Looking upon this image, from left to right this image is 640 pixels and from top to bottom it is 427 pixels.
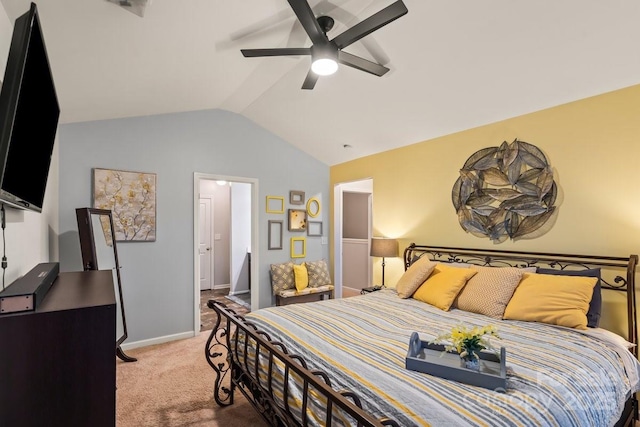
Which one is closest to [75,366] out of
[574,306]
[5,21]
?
[5,21]

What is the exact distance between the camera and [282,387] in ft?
5.61

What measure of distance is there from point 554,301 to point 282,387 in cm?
193

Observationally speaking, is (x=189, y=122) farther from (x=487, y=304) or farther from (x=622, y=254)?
(x=622, y=254)

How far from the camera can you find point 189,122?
406 centimetres

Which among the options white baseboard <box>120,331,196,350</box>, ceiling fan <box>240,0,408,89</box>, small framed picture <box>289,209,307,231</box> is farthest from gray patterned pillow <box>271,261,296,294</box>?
ceiling fan <box>240,0,408,89</box>

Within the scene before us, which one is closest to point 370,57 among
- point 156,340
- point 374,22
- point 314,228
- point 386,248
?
point 374,22

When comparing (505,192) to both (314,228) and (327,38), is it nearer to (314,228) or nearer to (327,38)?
(327,38)

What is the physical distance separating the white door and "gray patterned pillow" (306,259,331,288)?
8.78 feet

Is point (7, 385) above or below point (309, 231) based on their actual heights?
below

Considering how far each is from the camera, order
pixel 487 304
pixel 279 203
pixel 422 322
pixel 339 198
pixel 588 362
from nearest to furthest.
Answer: pixel 588 362
pixel 422 322
pixel 487 304
pixel 279 203
pixel 339 198

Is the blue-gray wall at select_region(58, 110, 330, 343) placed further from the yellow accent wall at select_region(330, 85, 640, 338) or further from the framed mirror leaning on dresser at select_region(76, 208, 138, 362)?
the yellow accent wall at select_region(330, 85, 640, 338)

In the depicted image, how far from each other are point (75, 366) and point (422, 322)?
204cm

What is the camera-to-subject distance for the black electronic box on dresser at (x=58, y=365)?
0.94m

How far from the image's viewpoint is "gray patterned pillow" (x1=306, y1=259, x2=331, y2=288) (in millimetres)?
4922
